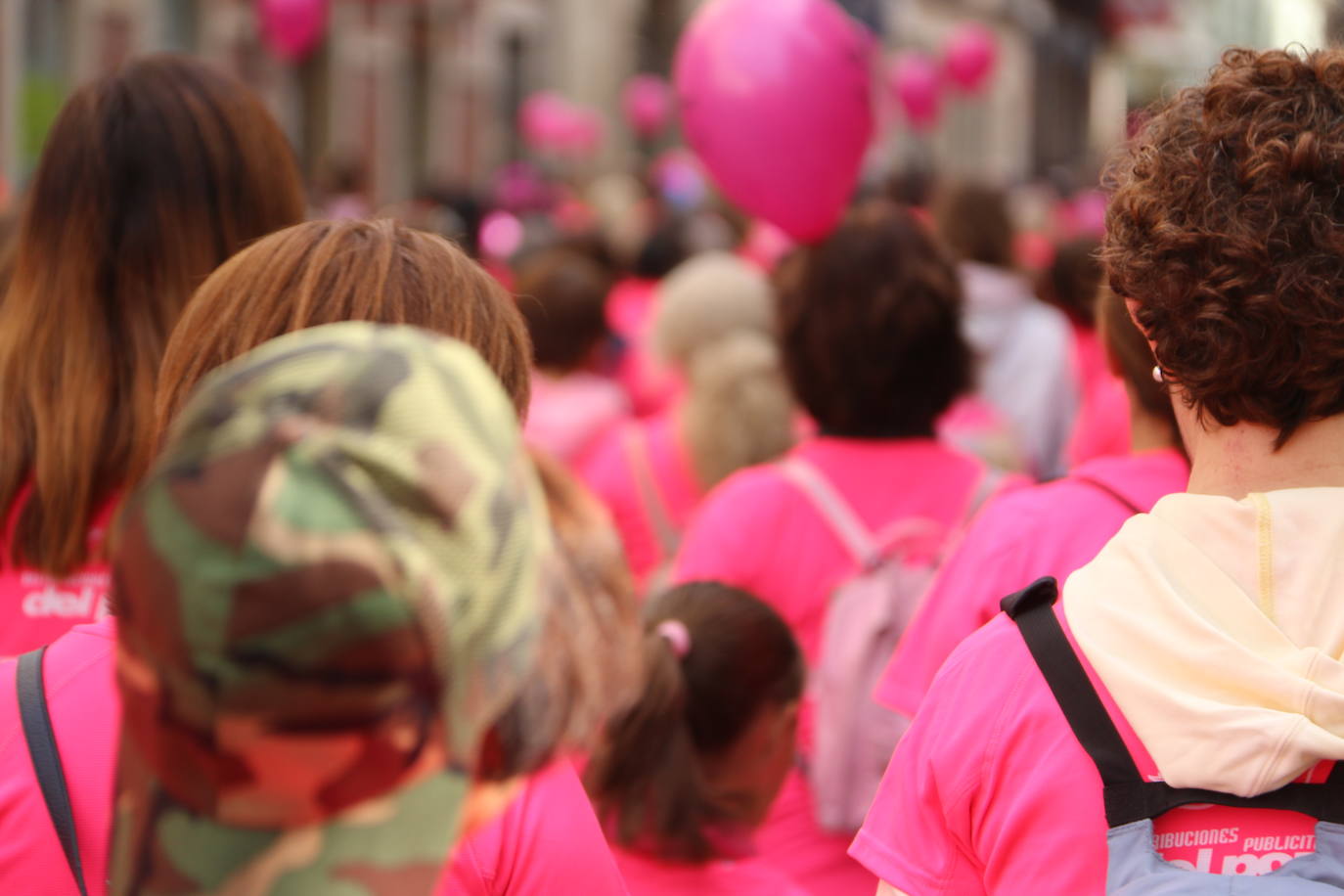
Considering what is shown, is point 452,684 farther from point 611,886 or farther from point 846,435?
point 846,435

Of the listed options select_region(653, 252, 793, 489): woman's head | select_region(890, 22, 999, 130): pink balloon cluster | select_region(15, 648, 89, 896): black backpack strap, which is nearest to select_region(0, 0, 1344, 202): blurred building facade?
select_region(890, 22, 999, 130): pink balloon cluster

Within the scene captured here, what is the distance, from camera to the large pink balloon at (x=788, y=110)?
421 centimetres

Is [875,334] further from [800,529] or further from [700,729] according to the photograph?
[700,729]

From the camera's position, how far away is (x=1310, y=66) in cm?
144

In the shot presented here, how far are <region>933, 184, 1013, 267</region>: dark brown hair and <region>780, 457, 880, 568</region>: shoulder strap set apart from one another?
2855mm

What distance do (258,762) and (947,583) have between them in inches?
56.6

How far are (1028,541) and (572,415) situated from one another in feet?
8.30

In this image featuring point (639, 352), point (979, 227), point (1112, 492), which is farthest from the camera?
point (639, 352)

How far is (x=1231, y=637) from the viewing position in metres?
1.32

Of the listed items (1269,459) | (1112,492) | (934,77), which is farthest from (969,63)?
(1269,459)

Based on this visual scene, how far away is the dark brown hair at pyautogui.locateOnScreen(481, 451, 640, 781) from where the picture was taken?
35.7 inches

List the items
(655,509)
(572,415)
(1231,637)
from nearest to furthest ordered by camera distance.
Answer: (1231,637)
(655,509)
(572,415)

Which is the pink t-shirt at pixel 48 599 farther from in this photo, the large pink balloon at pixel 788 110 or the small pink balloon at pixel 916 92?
the small pink balloon at pixel 916 92

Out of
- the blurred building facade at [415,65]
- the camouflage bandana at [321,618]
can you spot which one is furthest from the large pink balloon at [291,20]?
the camouflage bandana at [321,618]
